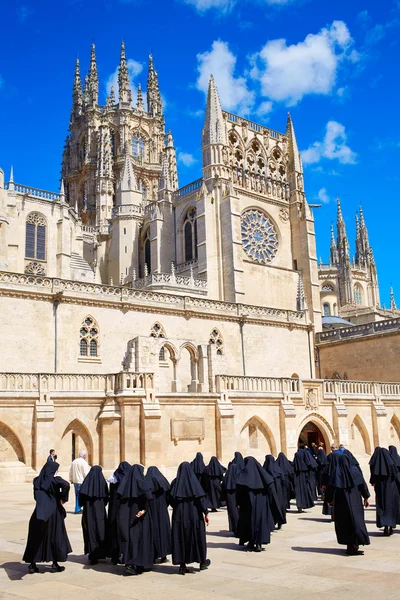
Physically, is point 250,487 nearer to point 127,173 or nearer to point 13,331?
point 13,331

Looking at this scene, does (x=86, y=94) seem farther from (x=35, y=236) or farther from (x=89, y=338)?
(x=89, y=338)

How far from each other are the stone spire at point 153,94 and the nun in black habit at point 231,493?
60.4m

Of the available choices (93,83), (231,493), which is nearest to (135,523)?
(231,493)

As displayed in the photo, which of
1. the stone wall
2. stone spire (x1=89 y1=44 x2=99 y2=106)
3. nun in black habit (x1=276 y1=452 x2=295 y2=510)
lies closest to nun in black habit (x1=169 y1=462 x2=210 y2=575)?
nun in black habit (x1=276 y1=452 x2=295 y2=510)

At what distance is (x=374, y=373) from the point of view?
35562 millimetres

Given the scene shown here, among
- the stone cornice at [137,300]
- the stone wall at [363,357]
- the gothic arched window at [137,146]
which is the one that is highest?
the gothic arched window at [137,146]

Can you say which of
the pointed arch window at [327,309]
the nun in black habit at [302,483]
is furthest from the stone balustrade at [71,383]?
the pointed arch window at [327,309]

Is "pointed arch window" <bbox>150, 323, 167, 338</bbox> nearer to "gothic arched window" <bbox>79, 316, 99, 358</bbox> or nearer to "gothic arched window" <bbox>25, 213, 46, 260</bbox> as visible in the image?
"gothic arched window" <bbox>79, 316, 99, 358</bbox>

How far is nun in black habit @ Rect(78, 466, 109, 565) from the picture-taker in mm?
8914

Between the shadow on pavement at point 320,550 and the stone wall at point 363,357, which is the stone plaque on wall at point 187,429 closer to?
the shadow on pavement at point 320,550

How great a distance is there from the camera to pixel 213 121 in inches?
1667

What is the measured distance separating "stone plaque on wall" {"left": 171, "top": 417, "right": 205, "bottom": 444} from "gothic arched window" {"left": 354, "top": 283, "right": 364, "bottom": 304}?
54.0m

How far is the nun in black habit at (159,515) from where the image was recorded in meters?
8.81

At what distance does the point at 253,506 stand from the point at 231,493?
2093 mm
